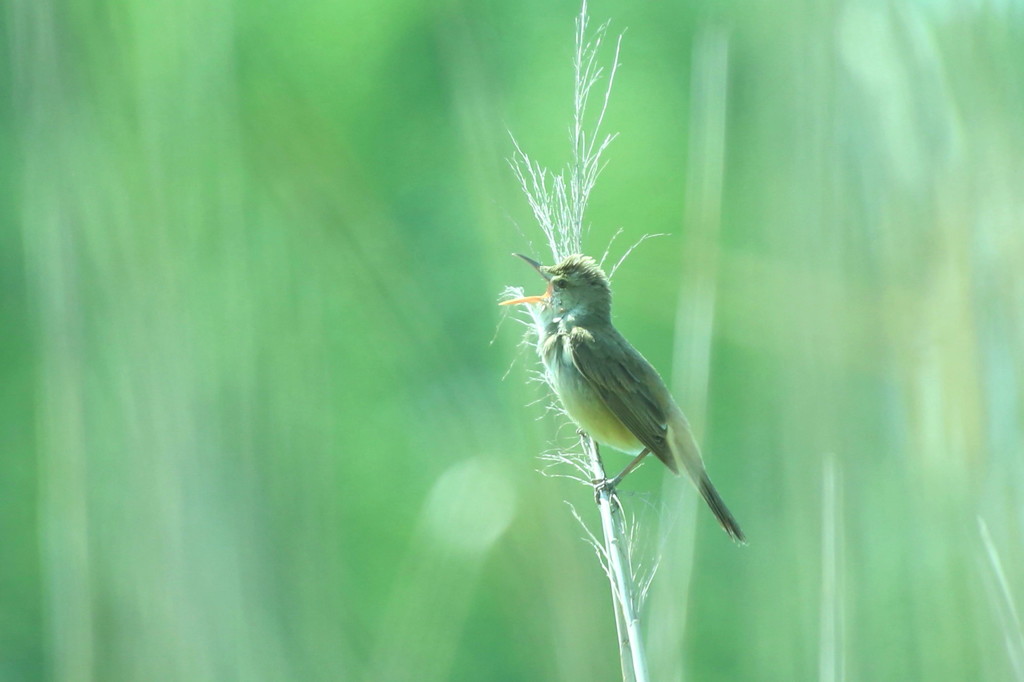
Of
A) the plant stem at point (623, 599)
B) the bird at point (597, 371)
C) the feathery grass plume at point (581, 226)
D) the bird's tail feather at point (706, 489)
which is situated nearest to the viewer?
the plant stem at point (623, 599)

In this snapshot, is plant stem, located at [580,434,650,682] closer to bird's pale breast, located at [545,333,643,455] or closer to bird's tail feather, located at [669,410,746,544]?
bird's tail feather, located at [669,410,746,544]

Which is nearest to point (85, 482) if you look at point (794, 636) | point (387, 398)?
point (794, 636)

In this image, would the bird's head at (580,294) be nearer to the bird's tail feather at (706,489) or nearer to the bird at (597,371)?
the bird at (597,371)

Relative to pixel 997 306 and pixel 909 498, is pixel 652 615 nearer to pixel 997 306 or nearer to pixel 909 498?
pixel 909 498

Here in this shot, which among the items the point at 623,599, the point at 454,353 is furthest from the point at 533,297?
the point at 623,599

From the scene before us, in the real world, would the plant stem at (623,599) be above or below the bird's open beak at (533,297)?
below

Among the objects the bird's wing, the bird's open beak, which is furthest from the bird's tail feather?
the bird's open beak

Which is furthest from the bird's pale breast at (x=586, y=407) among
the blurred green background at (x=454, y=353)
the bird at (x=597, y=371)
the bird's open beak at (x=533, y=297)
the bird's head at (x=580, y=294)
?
the blurred green background at (x=454, y=353)
